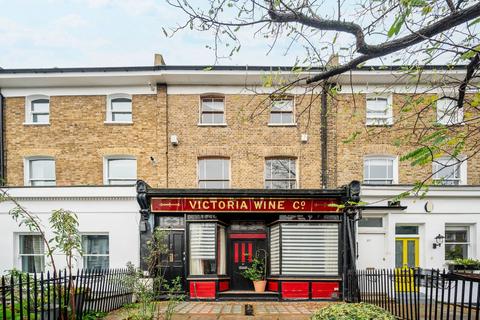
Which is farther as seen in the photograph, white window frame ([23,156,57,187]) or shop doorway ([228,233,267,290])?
white window frame ([23,156,57,187])

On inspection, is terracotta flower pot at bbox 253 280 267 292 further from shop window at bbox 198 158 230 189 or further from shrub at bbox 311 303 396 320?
shrub at bbox 311 303 396 320

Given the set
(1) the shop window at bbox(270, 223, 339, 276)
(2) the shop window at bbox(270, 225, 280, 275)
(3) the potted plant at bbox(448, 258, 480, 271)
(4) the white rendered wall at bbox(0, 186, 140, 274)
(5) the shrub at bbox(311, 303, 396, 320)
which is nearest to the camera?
(5) the shrub at bbox(311, 303, 396, 320)

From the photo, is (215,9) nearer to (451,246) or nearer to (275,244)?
(275,244)

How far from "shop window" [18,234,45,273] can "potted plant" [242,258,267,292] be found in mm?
8293

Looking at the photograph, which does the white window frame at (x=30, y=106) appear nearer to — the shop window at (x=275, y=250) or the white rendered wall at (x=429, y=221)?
the shop window at (x=275, y=250)

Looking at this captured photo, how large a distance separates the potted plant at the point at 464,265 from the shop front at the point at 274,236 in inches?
169

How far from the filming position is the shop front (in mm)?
12164

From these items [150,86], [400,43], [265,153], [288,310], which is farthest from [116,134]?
[400,43]

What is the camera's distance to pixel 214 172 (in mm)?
13602

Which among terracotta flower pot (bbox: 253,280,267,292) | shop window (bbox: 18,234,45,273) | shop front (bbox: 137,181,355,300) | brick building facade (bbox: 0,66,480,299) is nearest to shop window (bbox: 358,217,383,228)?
brick building facade (bbox: 0,66,480,299)

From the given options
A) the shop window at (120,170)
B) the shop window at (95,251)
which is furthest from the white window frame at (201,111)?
the shop window at (95,251)

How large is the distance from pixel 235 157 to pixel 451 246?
9.78 metres

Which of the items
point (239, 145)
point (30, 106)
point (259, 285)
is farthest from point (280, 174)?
point (30, 106)

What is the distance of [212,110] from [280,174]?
401 centimetres
